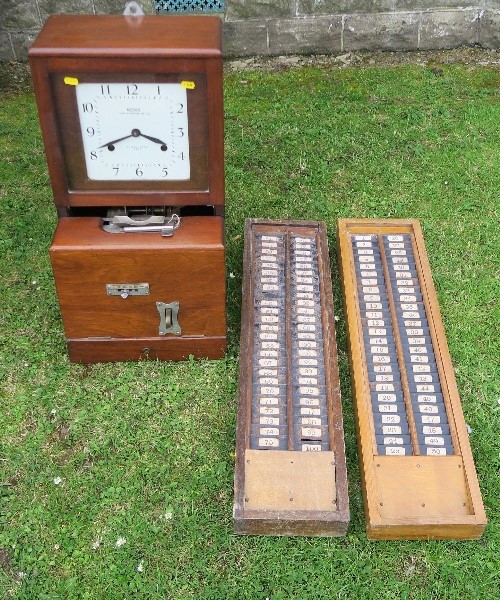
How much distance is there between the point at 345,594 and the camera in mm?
3164

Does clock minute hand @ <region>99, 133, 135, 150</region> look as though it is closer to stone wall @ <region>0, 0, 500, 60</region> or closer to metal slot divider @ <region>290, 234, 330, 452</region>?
metal slot divider @ <region>290, 234, 330, 452</region>

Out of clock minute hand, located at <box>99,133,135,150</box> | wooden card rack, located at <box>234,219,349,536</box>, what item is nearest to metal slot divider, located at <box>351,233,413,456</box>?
wooden card rack, located at <box>234,219,349,536</box>

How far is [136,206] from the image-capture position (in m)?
3.91

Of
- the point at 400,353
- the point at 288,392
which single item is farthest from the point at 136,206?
the point at 400,353

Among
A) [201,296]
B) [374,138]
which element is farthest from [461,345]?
[374,138]

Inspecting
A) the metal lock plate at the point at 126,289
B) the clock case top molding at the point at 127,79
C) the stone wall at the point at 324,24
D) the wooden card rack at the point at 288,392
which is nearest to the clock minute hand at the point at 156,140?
the clock case top molding at the point at 127,79

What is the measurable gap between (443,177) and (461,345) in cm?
186

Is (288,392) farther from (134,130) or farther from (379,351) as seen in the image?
(134,130)

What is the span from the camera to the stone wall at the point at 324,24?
22.1ft

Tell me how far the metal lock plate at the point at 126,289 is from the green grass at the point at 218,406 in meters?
0.53

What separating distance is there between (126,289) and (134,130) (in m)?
0.85

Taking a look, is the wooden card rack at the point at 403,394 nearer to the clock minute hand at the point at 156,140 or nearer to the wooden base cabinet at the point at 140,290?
the wooden base cabinet at the point at 140,290

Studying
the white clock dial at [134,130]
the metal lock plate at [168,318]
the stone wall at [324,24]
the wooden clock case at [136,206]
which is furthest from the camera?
the stone wall at [324,24]

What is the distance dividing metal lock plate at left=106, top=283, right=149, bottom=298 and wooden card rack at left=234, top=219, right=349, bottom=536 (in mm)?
658
